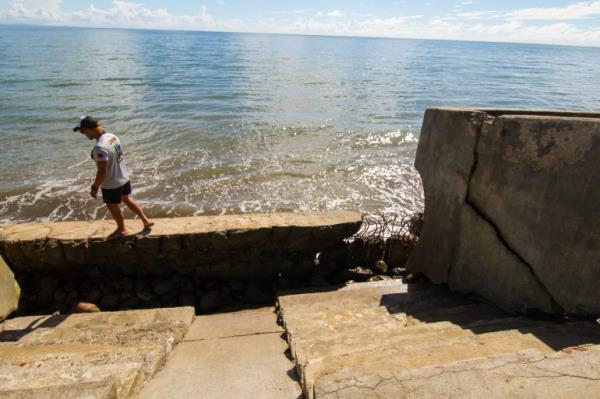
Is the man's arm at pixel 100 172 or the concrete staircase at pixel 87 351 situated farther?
the man's arm at pixel 100 172

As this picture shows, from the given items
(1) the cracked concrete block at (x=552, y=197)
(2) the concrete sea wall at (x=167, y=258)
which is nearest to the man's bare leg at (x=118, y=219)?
(2) the concrete sea wall at (x=167, y=258)

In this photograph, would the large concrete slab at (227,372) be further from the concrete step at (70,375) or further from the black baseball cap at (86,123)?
the black baseball cap at (86,123)

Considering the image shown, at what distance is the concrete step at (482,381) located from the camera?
160 centimetres

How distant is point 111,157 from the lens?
449cm

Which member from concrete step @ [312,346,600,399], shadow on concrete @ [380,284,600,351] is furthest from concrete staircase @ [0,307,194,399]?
shadow on concrete @ [380,284,600,351]

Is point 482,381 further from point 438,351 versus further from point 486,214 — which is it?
point 486,214

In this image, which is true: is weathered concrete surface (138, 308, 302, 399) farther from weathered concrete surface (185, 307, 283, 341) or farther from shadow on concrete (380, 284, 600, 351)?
shadow on concrete (380, 284, 600, 351)

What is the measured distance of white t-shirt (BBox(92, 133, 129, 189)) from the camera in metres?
4.36

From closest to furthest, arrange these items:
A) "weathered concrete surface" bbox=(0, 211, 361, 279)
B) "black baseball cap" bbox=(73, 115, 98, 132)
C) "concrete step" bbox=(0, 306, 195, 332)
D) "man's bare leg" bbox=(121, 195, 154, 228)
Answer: "concrete step" bbox=(0, 306, 195, 332) < "black baseball cap" bbox=(73, 115, 98, 132) < "weathered concrete surface" bbox=(0, 211, 361, 279) < "man's bare leg" bbox=(121, 195, 154, 228)

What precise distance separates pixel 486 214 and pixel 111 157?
4205mm

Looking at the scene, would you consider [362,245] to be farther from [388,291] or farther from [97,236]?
[97,236]

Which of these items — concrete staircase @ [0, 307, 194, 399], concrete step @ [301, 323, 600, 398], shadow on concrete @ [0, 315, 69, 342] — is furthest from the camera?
shadow on concrete @ [0, 315, 69, 342]

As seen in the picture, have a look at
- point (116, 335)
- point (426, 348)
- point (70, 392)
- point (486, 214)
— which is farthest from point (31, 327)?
point (486, 214)

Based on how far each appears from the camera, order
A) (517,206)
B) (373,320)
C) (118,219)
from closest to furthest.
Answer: (517,206), (373,320), (118,219)
